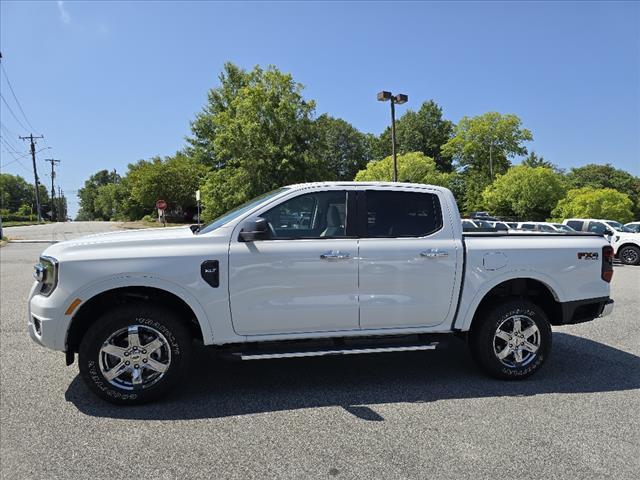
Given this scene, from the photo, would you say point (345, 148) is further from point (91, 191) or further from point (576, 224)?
point (91, 191)

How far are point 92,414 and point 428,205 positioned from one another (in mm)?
3422

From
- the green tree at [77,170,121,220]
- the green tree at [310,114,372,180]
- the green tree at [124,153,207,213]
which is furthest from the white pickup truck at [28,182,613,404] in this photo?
the green tree at [77,170,121,220]

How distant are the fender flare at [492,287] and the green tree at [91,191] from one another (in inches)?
5407

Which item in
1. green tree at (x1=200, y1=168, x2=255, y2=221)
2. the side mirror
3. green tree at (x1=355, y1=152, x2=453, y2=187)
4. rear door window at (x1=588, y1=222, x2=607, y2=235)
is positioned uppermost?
green tree at (x1=355, y1=152, x2=453, y2=187)

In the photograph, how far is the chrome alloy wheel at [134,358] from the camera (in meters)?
3.88

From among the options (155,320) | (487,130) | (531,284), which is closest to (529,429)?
(531,284)

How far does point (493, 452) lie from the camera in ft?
10.5

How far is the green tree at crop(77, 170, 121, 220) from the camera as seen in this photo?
13421 centimetres

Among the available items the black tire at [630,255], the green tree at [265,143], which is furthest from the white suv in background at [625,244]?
the green tree at [265,143]

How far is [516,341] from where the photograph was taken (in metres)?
4.53

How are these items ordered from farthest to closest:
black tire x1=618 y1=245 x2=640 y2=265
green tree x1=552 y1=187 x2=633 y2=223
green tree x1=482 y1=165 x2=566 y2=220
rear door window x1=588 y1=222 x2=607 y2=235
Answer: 1. green tree x1=482 y1=165 x2=566 y2=220
2. green tree x1=552 y1=187 x2=633 y2=223
3. rear door window x1=588 y1=222 x2=607 y2=235
4. black tire x1=618 y1=245 x2=640 y2=265

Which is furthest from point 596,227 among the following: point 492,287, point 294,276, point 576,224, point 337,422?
point 337,422

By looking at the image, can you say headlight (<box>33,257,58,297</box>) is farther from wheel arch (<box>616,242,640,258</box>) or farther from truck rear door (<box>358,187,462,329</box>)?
wheel arch (<box>616,242,640,258</box>)

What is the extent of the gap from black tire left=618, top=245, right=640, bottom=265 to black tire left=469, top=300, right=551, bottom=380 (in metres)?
14.7
